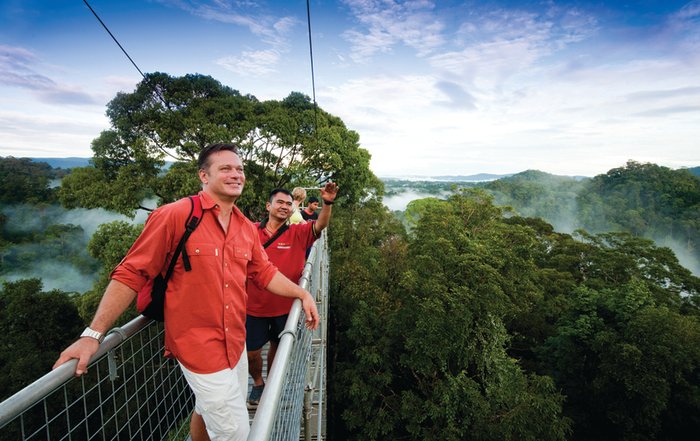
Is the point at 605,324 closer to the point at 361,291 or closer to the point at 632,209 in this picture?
the point at 361,291

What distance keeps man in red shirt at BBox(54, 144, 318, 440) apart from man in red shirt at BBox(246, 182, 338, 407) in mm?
1158

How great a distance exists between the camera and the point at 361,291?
1367 cm

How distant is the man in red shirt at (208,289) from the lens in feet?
5.05

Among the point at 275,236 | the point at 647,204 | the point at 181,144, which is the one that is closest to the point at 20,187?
the point at 181,144

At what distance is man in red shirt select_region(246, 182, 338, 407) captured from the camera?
9.89 ft

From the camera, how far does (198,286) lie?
165cm

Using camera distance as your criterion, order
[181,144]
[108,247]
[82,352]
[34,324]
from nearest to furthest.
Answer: [82,352] → [108,247] → [181,144] → [34,324]

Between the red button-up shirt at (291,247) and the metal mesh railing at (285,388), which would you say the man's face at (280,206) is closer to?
the red button-up shirt at (291,247)

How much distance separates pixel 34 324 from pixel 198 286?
21.9m

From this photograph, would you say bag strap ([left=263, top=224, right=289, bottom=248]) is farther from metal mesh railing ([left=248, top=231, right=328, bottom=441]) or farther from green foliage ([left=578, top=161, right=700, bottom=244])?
green foliage ([left=578, top=161, right=700, bottom=244])

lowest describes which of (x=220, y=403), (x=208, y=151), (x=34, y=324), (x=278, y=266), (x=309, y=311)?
(x=34, y=324)

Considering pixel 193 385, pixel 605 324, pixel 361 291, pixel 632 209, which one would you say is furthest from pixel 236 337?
pixel 632 209

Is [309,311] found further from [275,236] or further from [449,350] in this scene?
[449,350]

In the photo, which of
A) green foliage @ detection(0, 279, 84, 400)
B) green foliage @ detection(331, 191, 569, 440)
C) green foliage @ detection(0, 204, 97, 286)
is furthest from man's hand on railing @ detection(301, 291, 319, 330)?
green foliage @ detection(0, 204, 97, 286)
